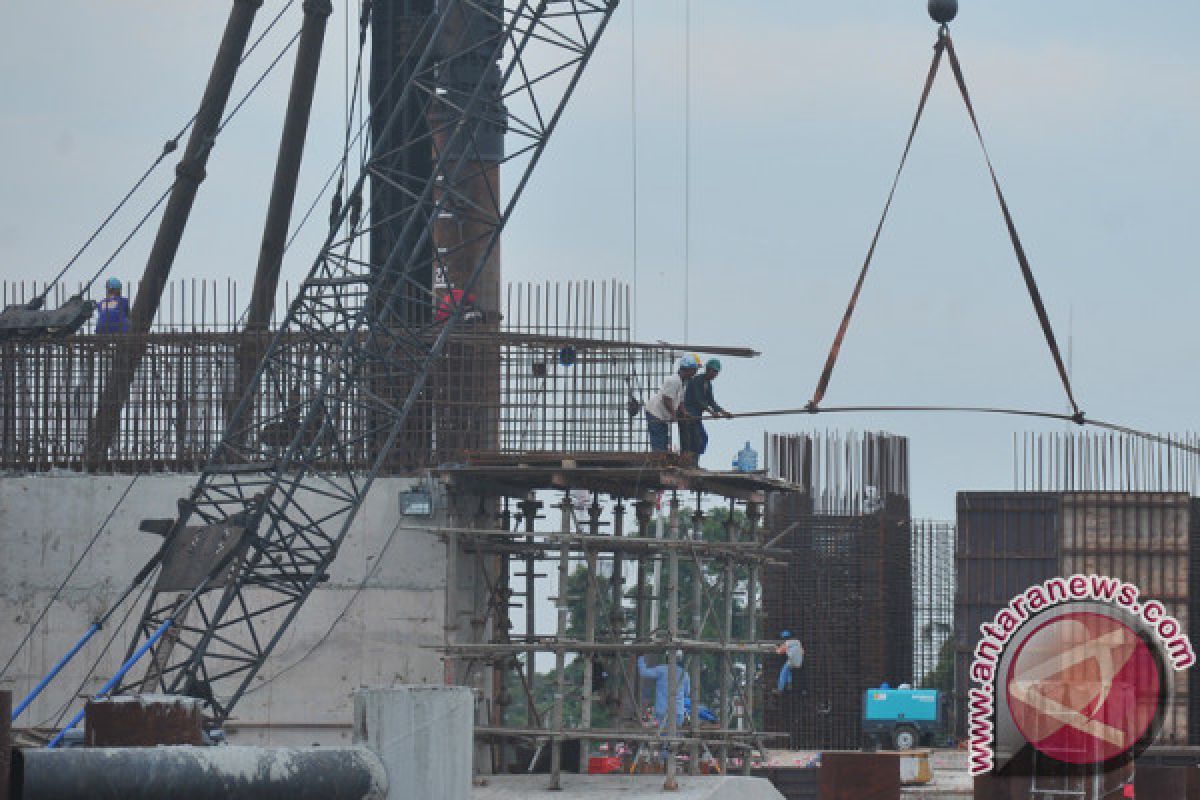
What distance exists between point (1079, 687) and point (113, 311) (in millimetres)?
18823

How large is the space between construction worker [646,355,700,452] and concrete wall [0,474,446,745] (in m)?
3.42

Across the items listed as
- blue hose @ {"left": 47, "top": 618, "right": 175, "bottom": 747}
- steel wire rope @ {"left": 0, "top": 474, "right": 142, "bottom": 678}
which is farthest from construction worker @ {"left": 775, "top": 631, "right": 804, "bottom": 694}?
steel wire rope @ {"left": 0, "top": 474, "right": 142, "bottom": 678}

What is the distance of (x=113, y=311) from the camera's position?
33031mm

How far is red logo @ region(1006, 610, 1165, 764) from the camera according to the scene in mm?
18969

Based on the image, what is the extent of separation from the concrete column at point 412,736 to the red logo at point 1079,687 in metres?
12.9

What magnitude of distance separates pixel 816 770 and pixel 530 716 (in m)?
4.28

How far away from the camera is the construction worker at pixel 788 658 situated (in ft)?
118

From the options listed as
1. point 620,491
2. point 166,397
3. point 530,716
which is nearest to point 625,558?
point 620,491

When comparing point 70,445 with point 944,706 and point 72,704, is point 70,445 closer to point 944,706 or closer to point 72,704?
point 72,704

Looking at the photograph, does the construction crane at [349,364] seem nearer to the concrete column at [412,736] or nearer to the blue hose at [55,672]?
the blue hose at [55,672]

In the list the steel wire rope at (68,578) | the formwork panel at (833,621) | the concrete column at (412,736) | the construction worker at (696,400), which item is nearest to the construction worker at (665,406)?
the construction worker at (696,400)

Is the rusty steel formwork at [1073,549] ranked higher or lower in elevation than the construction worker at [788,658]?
higher

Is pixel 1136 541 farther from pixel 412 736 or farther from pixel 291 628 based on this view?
pixel 412 736

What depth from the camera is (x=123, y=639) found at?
30266 mm
